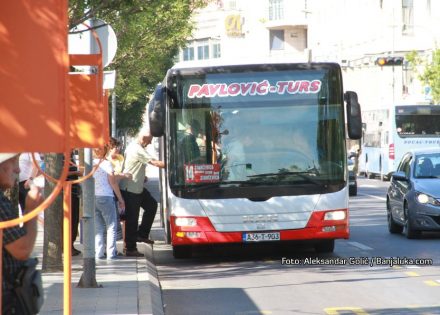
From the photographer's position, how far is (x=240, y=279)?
49.5ft

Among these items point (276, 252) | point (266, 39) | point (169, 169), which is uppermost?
point (266, 39)

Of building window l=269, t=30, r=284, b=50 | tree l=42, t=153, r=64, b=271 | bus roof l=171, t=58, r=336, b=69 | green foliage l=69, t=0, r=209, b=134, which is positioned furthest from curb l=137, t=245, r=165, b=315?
building window l=269, t=30, r=284, b=50

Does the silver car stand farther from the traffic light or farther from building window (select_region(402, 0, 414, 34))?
building window (select_region(402, 0, 414, 34))

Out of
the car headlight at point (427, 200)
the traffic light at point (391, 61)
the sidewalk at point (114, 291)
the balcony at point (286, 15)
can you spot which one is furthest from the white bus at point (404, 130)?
the balcony at point (286, 15)

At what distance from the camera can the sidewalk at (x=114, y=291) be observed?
37.3ft

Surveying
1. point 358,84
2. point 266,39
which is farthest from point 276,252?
point 266,39

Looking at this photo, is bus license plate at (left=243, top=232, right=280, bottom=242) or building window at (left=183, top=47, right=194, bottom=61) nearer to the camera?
bus license plate at (left=243, top=232, right=280, bottom=242)

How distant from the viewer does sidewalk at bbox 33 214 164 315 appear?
1138cm

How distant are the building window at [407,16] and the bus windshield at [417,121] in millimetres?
30285

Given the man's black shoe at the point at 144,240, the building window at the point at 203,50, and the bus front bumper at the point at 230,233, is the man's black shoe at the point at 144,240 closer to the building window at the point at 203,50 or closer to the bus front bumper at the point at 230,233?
the bus front bumper at the point at 230,233

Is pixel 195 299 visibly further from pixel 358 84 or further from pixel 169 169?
pixel 358 84

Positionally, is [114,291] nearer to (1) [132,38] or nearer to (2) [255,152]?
(2) [255,152]

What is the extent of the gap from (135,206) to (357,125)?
3.78m

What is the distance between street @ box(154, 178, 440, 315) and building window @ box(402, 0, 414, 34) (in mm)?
60630
